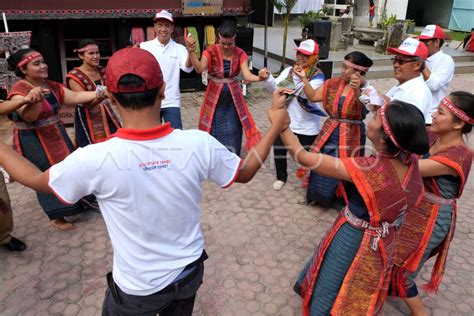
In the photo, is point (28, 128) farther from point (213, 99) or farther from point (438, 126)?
point (438, 126)

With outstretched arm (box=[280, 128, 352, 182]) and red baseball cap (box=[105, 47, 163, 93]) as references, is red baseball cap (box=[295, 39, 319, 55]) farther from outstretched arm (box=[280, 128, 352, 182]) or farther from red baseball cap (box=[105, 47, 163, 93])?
red baseball cap (box=[105, 47, 163, 93])

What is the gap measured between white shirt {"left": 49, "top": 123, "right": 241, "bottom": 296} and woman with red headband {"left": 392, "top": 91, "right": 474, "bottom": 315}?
4.65 ft

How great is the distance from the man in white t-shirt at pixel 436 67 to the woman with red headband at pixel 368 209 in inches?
95.5

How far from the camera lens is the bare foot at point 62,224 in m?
3.77

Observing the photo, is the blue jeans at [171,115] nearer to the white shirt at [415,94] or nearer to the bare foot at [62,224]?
the bare foot at [62,224]

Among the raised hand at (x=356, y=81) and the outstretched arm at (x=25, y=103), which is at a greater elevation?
the raised hand at (x=356, y=81)

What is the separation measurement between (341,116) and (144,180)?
271 cm

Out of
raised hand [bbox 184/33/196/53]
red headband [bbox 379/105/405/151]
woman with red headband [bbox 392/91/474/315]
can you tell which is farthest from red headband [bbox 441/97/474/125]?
raised hand [bbox 184/33/196/53]

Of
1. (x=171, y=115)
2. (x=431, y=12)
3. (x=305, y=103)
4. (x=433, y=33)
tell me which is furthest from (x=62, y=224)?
(x=431, y=12)

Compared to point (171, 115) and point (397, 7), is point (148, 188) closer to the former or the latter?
point (171, 115)

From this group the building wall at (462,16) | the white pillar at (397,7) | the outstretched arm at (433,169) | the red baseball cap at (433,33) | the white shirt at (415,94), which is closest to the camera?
the outstretched arm at (433,169)

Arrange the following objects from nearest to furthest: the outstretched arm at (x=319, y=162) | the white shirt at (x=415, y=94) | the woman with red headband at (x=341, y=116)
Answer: the outstretched arm at (x=319, y=162) → the white shirt at (x=415, y=94) → the woman with red headband at (x=341, y=116)

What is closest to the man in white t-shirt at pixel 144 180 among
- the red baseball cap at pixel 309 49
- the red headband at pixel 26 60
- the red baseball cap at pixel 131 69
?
the red baseball cap at pixel 131 69

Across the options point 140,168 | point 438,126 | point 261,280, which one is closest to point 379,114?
point 438,126
